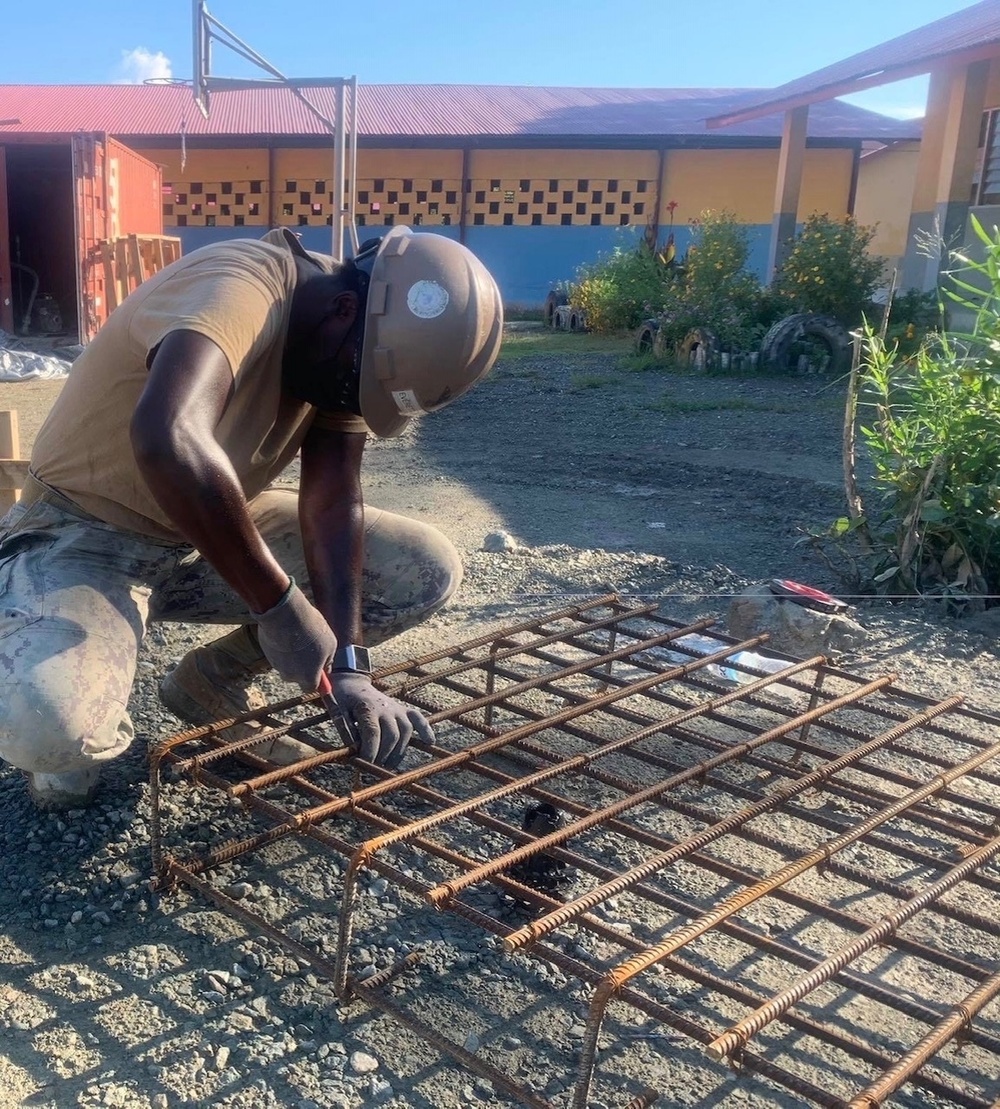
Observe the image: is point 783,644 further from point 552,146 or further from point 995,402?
point 552,146

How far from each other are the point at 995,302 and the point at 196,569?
3.17 m

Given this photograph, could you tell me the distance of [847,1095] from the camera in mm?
1710

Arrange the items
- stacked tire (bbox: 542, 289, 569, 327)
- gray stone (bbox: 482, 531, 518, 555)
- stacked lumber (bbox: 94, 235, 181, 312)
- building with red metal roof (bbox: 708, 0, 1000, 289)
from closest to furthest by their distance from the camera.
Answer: gray stone (bbox: 482, 531, 518, 555), building with red metal roof (bbox: 708, 0, 1000, 289), stacked lumber (bbox: 94, 235, 181, 312), stacked tire (bbox: 542, 289, 569, 327)

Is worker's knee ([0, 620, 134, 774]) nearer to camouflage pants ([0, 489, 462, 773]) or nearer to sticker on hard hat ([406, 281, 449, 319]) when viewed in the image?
camouflage pants ([0, 489, 462, 773])

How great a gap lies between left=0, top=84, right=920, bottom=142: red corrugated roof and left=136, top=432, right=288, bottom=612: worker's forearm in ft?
47.7

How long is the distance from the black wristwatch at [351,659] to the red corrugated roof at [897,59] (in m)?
9.54

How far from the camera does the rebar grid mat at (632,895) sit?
1646 millimetres

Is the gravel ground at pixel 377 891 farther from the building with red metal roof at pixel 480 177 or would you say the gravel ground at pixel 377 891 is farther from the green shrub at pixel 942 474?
the building with red metal roof at pixel 480 177

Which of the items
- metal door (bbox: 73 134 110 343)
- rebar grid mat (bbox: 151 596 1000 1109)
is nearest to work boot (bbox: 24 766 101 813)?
rebar grid mat (bbox: 151 596 1000 1109)

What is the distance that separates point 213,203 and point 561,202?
5.45m

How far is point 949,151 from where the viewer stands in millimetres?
10805

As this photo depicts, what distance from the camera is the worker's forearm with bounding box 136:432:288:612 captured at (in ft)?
6.01

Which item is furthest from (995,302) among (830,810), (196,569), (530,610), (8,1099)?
(8,1099)

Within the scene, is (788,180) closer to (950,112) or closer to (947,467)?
(950,112)
